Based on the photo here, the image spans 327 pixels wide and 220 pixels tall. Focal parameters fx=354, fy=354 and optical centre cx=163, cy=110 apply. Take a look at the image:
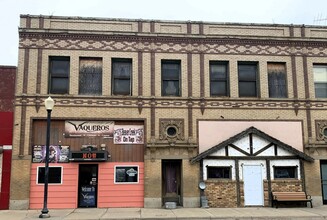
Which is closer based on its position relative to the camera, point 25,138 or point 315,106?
point 25,138

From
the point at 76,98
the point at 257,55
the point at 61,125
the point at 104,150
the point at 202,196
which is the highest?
the point at 257,55

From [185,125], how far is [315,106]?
6943mm

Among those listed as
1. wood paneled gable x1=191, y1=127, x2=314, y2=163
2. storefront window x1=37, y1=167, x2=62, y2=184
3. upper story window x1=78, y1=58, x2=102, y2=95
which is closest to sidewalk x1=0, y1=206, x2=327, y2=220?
storefront window x1=37, y1=167, x2=62, y2=184

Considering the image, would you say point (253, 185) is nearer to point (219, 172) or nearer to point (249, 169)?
point (249, 169)

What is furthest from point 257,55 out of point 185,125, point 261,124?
point 185,125

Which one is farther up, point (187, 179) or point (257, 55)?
point (257, 55)

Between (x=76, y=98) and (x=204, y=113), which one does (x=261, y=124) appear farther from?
(x=76, y=98)

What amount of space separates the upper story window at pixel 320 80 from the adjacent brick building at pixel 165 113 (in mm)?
76

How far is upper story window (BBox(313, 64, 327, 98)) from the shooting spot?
18.9m

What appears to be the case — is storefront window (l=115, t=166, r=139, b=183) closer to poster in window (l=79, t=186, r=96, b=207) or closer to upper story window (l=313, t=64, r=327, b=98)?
poster in window (l=79, t=186, r=96, b=207)

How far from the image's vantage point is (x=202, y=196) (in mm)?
17062

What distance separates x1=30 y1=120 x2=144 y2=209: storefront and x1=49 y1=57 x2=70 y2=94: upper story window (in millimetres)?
1648

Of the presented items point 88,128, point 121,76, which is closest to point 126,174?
point 88,128

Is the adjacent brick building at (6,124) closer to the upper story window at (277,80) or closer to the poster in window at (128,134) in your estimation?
the poster in window at (128,134)
